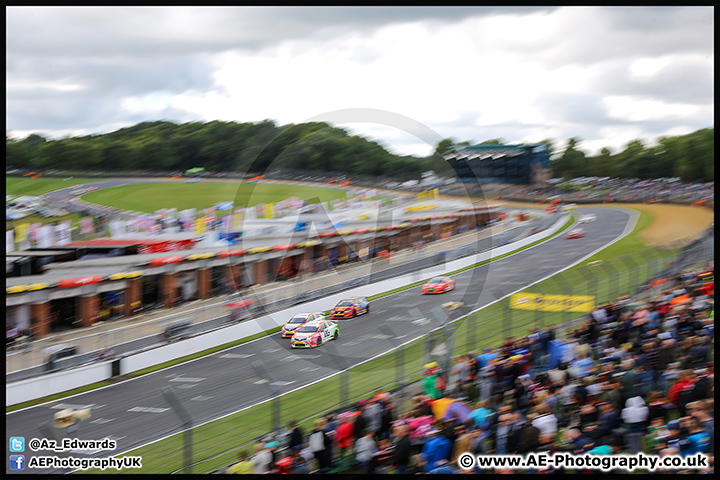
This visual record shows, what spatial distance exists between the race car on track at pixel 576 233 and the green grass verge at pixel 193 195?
12.0 meters

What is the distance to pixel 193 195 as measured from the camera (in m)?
24.9

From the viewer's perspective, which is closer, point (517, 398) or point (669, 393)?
point (669, 393)

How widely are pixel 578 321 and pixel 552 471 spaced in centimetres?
558

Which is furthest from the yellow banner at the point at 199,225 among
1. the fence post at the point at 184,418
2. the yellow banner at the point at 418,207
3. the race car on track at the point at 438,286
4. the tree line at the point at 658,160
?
the tree line at the point at 658,160

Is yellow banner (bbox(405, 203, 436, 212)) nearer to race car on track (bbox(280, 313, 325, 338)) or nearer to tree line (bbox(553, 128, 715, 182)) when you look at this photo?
race car on track (bbox(280, 313, 325, 338))

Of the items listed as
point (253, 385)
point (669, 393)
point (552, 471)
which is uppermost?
point (669, 393)

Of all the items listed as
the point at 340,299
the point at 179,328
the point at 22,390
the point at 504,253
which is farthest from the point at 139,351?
the point at 504,253

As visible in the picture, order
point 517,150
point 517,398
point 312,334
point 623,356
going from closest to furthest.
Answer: point 517,398 < point 623,356 < point 312,334 < point 517,150

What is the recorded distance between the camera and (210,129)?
720 inches

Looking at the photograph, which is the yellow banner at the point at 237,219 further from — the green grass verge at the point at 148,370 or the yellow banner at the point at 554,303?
the yellow banner at the point at 554,303

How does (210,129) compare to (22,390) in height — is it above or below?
above

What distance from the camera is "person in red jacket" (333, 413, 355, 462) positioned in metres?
6.87

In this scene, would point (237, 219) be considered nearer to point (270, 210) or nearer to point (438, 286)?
point (270, 210)

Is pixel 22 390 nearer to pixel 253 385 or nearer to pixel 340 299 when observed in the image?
pixel 253 385
